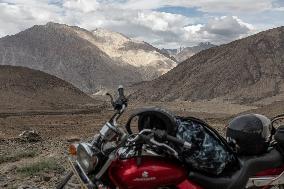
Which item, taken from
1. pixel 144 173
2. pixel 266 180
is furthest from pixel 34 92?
pixel 144 173

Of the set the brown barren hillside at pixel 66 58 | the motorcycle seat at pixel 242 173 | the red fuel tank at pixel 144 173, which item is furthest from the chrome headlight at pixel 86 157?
the brown barren hillside at pixel 66 58

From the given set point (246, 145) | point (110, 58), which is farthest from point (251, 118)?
point (110, 58)

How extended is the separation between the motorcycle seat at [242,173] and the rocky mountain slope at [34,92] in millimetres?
50921

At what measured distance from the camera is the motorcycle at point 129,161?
389cm

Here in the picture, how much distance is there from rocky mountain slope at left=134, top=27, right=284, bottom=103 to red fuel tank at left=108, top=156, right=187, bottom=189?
238 ft

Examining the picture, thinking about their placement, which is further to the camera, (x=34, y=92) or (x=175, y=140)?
(x=34, y=92)

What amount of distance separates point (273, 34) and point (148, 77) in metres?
106

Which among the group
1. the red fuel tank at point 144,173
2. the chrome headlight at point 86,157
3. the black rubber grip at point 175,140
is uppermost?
the black rubber grip at point 175,140

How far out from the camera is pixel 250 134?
4.39 metres

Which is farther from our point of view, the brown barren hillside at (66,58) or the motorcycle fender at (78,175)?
the brown barren hillside at (66,58)

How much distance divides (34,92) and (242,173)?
65.7 meters

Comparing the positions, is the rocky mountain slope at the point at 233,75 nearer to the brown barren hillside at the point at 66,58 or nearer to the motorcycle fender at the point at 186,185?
the motorcycle fender at the point at 186,185

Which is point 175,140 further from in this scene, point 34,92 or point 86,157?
point 34,92

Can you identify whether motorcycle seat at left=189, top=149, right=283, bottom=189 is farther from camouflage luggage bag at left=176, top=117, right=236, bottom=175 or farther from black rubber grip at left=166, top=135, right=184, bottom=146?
black rubber grip at left=166, top=135, right=184, bottom=146
